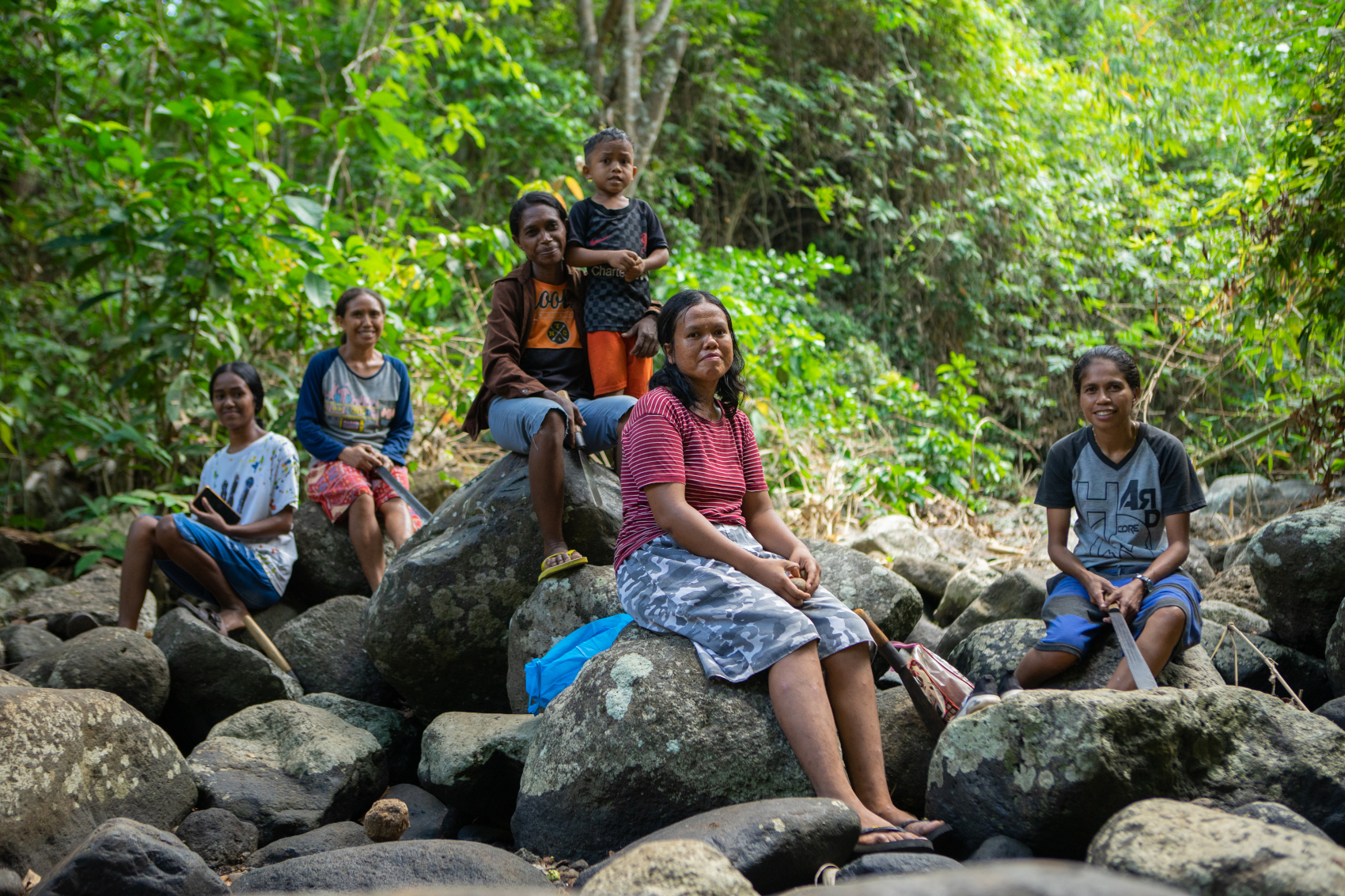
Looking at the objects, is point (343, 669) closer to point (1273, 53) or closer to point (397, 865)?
point (397, 865)

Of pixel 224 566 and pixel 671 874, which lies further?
pixel 224 566

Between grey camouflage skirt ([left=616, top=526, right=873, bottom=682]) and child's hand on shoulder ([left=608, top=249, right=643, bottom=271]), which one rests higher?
child's hand on shoulder ([left=608, top=249, right=643, bottom=271])

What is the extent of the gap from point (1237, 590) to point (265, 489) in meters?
5.16

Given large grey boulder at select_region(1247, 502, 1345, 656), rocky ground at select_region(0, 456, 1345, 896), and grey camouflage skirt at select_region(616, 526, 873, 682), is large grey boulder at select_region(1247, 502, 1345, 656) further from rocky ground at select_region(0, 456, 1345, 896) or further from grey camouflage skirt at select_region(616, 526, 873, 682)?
grey camouflage skirt at select_region(616, 526, 873, 682)

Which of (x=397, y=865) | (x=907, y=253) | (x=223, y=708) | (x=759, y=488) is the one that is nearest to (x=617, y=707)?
(x=397, y=865)

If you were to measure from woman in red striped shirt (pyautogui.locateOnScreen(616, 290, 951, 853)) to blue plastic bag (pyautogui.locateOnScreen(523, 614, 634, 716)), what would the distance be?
28cm

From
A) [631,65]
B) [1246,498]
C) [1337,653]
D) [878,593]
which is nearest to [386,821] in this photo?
[878,593]

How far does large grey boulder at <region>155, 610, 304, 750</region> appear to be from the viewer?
427 centimetres

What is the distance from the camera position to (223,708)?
4.30 metres

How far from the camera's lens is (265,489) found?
5.21 meters

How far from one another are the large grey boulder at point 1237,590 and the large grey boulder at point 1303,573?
534 mm

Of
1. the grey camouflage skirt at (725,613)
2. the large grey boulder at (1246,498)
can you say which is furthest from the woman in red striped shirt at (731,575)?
the large grey boulder at (1246,498)

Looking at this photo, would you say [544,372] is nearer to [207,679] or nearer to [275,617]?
[207,679]

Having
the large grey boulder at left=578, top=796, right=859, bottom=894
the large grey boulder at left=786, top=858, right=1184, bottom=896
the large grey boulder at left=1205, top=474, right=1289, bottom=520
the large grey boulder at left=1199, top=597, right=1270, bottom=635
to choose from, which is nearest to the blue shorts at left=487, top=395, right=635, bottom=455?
the large grey boulder at left=578, top=796, right=859, bottom=894
